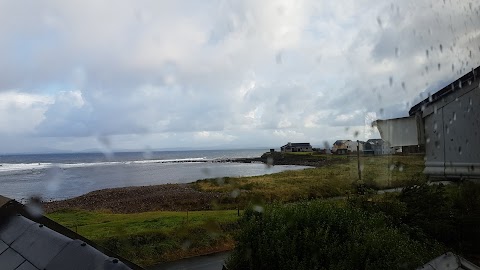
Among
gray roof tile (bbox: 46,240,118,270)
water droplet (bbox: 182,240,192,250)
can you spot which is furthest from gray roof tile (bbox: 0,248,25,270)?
water droplet (bbox: 182,240,192,250)

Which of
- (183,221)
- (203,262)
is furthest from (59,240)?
(183,221)

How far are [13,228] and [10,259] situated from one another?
499 millimetres

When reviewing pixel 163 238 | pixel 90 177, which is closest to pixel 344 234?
pixel 163 238

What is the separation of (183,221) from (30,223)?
47.9ft

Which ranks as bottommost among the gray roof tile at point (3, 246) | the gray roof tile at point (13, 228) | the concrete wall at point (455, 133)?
the gray roof tile at point (3, 246)

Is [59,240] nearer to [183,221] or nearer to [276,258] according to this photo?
[276,258]

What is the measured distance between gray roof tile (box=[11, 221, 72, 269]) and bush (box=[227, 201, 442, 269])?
4.51 m

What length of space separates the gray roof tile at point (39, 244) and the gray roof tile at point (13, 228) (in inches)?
2.4

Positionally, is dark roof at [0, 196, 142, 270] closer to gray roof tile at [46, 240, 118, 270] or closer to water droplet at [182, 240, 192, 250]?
gray roof tile at [46, 240, 118, 270]

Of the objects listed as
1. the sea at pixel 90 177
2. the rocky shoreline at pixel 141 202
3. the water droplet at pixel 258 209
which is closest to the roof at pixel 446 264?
the water droplet at pixel 258 209

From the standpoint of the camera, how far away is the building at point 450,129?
397 inches

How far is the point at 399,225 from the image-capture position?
30.4 feet

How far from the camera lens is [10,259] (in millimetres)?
2645

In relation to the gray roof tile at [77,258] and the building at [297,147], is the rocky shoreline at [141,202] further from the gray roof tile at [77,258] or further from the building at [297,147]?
the building at [297,147]
